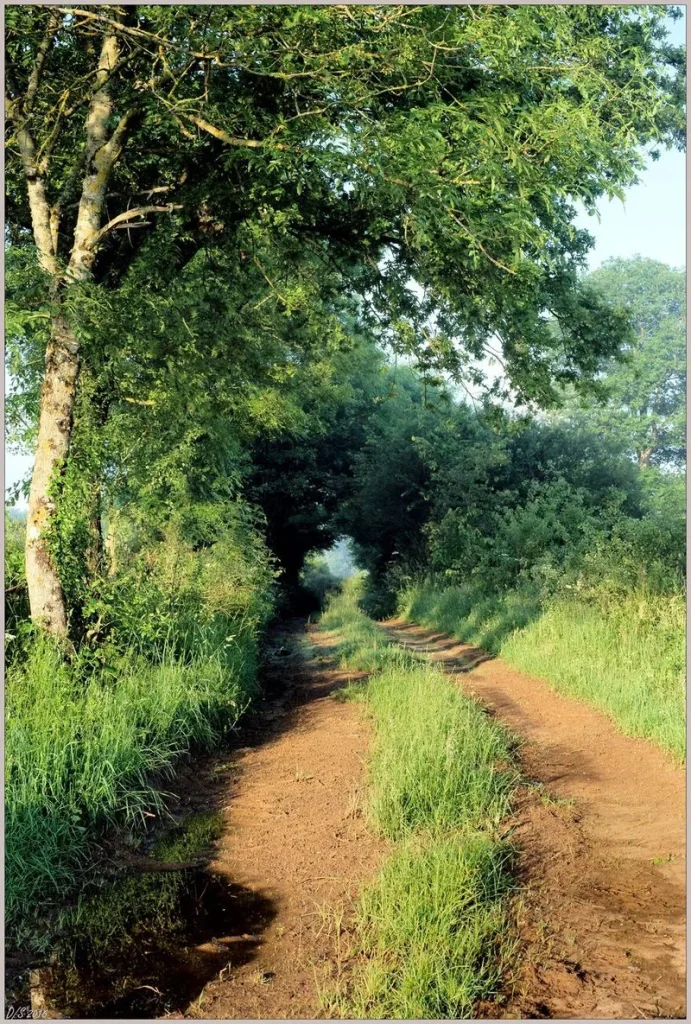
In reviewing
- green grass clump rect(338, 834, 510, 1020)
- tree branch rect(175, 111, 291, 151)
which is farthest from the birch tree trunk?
green grass clump rect(338, 834, 510, 1020)

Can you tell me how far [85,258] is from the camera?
9375mm

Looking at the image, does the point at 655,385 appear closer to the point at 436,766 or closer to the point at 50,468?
the point at 50,468

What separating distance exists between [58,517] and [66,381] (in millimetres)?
1399

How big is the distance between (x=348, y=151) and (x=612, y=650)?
7287 mm

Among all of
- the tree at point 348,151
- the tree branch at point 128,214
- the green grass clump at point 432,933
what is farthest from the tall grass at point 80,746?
the tree branch at point 128,214

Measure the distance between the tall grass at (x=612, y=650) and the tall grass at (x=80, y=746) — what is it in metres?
4.40

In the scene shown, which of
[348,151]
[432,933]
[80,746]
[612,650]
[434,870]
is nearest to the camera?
[432,933]

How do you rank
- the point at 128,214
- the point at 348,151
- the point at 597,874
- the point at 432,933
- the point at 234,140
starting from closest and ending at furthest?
the point at 432,933
the point at 597,874
the point at 348,151
the point at 234,140
the point at 128,214

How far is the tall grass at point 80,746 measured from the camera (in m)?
5.80

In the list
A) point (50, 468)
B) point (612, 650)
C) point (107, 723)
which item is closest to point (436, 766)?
point (107, 723)

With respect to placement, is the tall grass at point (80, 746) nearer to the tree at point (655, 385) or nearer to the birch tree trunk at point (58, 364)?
the birch tree trunk at point (58, 364)

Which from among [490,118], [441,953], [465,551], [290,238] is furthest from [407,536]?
[441,953]

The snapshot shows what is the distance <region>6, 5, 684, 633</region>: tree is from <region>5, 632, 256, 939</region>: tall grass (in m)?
1.22

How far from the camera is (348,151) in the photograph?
8.06m
